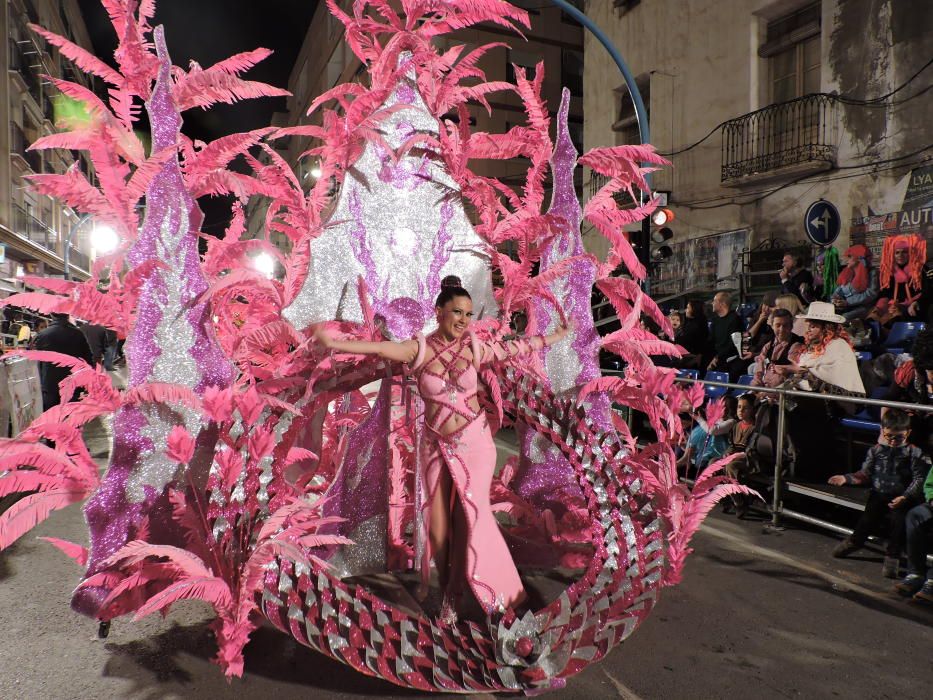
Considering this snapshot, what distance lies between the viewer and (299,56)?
4216cm

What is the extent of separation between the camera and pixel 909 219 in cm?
943

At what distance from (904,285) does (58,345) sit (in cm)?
930

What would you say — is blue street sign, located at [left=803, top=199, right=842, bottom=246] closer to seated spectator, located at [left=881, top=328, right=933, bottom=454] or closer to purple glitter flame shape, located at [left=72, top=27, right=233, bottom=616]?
seated spectator, located at [left=881, top=328, right=933, bottom=454]

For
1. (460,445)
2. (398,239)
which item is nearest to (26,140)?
(398,239)

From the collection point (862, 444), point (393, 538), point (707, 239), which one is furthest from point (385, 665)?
point (707, 239)

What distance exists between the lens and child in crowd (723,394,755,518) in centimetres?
546

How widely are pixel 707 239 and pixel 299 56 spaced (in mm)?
36783

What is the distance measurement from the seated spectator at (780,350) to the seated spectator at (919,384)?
0.85 metres

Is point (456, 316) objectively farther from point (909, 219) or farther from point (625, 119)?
point (625, 119)

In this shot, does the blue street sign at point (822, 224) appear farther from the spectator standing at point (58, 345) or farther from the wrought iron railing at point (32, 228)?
the wrought iron railing at point (32, 228)

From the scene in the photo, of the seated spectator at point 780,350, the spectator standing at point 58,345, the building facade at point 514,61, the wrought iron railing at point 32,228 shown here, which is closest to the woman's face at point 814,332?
the seated spectator at point 780,350

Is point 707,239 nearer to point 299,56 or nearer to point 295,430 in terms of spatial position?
point 295,430

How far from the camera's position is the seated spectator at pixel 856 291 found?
25.2 ft

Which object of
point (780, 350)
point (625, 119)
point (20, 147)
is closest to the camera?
point (780, 350)
